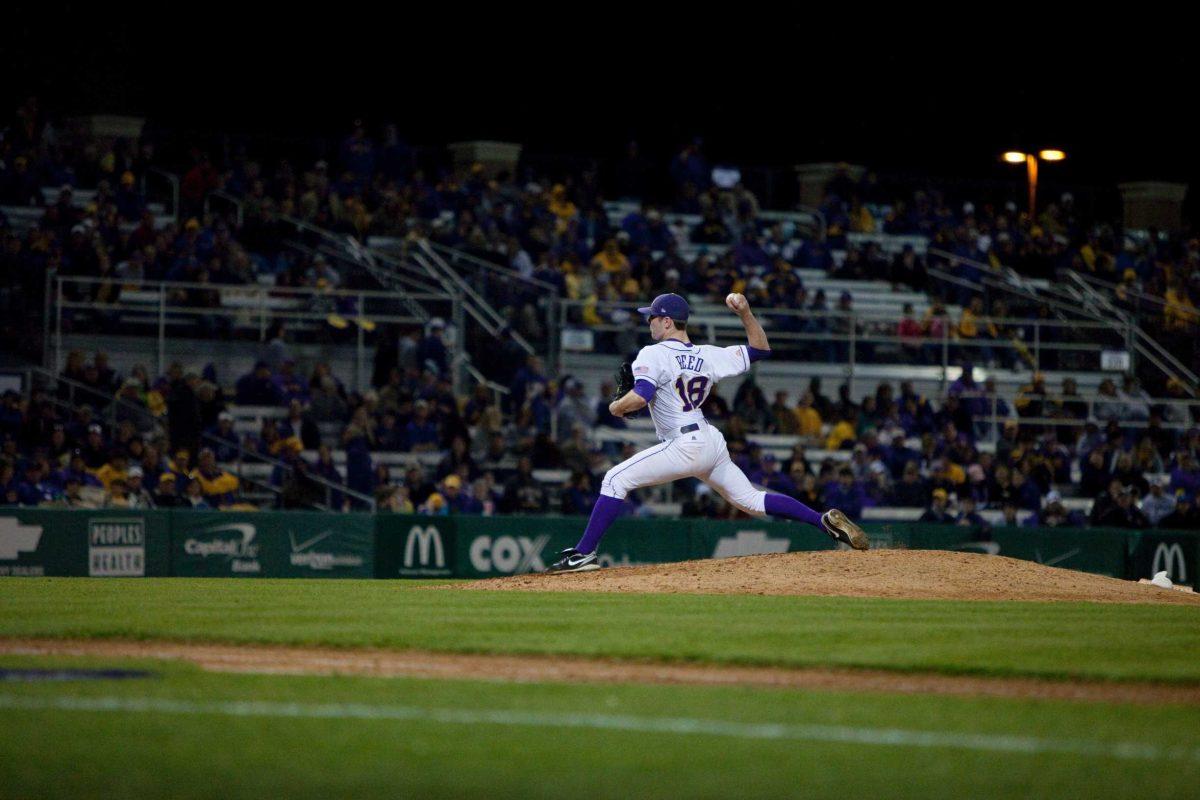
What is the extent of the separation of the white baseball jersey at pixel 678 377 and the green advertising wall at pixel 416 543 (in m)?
7.10

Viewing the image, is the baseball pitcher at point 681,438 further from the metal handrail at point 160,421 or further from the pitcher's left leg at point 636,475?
the metal handrail at point 160,421

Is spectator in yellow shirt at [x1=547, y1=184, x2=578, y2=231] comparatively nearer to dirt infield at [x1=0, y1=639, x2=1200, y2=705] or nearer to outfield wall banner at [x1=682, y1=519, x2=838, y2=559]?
outfield wall banner at [x1=682, y1=519, x2=838, y2=559]

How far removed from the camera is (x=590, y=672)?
8.20 m

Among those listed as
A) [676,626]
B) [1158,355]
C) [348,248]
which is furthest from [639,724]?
[1158,355]

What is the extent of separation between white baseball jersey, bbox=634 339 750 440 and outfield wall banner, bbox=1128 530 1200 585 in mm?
10830

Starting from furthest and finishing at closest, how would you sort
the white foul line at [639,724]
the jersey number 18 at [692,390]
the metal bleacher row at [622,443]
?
the metal bleacher row at [622,443], the jersey number 18 at [692,390], the white foul line at [639,724]

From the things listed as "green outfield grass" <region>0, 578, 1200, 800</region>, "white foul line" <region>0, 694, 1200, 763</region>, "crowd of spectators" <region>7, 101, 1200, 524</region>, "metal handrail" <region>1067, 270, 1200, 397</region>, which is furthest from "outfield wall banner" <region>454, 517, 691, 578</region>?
"white foul line" <region>0, 694, 1200, 763</region>

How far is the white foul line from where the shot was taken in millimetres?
5957

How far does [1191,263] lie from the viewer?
32062mm

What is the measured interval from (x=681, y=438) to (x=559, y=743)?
296 inches

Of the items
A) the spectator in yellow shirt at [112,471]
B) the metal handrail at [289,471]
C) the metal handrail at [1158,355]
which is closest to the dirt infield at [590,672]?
the spectator in yellow shirt at [112,471]

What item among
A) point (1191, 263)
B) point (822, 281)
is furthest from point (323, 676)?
point (1191, 263)

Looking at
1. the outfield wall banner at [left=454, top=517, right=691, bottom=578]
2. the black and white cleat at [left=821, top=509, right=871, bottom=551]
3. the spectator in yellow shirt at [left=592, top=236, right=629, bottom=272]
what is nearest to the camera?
the black and white cleat at [left=821, top=509, right=871, bottom=551]

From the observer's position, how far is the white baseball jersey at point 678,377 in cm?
1332
